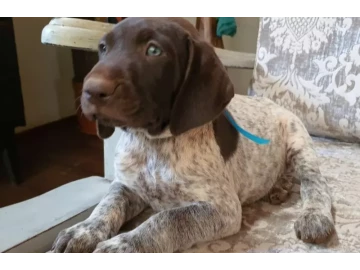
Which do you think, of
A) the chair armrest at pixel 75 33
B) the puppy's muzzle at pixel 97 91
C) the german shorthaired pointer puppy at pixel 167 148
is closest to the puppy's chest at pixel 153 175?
the german shorthaired pointer puppy at pixel 167 148

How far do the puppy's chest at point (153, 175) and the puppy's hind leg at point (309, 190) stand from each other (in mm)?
350

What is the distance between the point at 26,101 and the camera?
402cm

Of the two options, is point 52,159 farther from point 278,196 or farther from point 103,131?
point 278,196

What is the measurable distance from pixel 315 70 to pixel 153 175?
1.04 m

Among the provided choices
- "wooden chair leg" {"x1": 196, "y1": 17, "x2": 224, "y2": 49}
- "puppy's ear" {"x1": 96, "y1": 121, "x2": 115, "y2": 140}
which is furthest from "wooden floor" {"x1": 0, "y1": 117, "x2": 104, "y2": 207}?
"puppy's ear" {"x1": 96, "y1": 121, "x2": 115, "y2": 140}

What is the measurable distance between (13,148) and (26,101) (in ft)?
2.50

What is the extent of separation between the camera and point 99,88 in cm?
109

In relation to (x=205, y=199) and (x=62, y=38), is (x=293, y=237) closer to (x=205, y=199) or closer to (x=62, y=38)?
(x=205, y=199)

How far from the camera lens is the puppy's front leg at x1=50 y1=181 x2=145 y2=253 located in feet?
4.03

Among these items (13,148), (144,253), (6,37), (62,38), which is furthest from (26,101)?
(144,253)

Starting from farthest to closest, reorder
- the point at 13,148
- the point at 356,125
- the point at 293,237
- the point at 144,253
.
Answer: the point at 13,148, the point at 356,125, the point at 293,237, the point at 144,253

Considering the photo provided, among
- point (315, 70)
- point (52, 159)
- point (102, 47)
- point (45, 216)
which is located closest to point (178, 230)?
point (45, 216)

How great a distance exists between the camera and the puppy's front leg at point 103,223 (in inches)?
48.3

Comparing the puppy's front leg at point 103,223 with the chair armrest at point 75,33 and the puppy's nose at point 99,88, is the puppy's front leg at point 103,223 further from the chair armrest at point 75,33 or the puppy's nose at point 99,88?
the chair armrest at point 75,33
